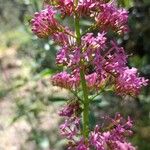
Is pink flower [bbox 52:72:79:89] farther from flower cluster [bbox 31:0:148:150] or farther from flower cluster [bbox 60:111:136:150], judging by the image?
flower cluster [bbox 60:111:136:150]

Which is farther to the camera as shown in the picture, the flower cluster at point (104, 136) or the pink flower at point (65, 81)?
the pink flower at point (65, 81)

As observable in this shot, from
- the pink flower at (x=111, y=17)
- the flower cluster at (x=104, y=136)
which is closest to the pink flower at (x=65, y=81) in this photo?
the flower cluster at (x=104, y=136)

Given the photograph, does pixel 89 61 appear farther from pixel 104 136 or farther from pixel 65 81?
pixel 104 136

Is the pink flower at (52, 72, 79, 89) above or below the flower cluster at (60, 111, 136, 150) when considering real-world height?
above

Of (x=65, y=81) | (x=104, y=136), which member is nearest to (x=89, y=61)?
(x=65, y=81)

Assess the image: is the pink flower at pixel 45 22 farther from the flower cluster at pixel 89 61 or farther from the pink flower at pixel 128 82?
the pink flower at pixel 128 82

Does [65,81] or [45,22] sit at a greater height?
[45,22]

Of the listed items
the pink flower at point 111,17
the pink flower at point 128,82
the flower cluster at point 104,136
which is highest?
the pink flower at point 111,17

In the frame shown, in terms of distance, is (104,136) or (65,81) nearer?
(104,136)

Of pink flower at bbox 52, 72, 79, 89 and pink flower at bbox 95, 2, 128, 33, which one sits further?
pink flower at bbox 52, 72, 79, 89

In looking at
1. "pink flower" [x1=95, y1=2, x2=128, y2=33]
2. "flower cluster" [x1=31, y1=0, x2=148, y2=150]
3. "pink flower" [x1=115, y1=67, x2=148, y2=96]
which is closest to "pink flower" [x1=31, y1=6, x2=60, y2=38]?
"flower cluster" [x1=31, y1=0, x2=148, y2=150]

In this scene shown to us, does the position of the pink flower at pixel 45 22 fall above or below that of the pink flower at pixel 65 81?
above

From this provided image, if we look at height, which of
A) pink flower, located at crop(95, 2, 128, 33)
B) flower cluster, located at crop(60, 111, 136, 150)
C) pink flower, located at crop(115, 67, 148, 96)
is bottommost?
flower cluster, located at crop(60, 111, 136, 150)
